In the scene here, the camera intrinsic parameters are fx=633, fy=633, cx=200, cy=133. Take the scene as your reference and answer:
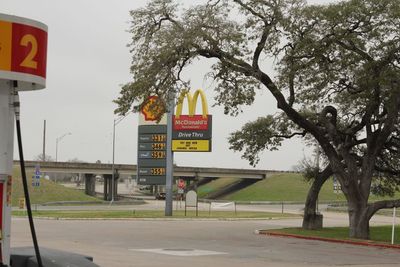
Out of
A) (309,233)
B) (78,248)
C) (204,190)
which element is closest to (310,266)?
(78,248)

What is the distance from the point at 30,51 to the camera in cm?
439

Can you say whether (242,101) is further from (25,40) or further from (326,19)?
(25,40)

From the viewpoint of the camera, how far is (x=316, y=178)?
105 ft

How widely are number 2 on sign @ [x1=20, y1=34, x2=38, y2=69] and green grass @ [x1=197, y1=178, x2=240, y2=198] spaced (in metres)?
118

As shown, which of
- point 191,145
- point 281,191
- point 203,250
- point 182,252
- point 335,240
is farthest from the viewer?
point 281,191

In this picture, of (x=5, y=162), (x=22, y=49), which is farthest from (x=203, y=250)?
(x=22, y=49)

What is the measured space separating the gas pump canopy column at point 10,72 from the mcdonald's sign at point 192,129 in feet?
143

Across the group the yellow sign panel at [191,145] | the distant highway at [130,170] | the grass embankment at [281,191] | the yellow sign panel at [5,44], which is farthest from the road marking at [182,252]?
the grass embankment at [281,191]

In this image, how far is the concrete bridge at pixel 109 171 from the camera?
9362 cm

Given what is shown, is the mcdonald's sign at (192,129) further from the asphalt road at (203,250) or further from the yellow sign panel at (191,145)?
the asphalt road at (203,250)

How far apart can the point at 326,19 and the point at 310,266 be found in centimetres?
1101

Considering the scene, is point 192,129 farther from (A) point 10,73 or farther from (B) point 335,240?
(A) point 10,73

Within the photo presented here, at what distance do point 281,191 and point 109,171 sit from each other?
1195 inches

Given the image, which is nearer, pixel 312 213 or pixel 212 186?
pixel 312 213
